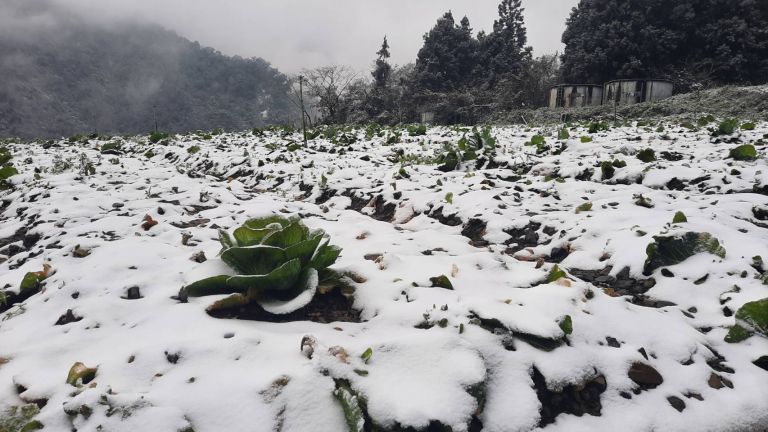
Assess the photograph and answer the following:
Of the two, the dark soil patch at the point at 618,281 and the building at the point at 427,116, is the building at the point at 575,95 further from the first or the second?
the dark soil patch at the point at 618,281

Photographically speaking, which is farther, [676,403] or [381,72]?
[381,72]

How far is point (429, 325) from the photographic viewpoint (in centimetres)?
166

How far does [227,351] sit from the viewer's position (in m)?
1.47

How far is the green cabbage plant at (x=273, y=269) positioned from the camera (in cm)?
178

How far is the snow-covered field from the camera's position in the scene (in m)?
1.27

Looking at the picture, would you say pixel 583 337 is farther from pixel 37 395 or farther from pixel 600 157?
pixel 600 157

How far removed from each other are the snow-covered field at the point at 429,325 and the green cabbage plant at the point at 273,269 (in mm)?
86

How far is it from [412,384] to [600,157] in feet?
15.3

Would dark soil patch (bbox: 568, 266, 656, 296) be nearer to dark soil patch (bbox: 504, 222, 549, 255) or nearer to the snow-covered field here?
the snow-covered field

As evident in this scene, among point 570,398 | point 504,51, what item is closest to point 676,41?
point 504,51

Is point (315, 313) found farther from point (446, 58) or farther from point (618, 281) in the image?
point (446, 58)

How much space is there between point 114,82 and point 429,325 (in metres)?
73.4

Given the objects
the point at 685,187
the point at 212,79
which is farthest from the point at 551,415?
the point at 212,79

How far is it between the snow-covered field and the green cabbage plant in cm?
9
